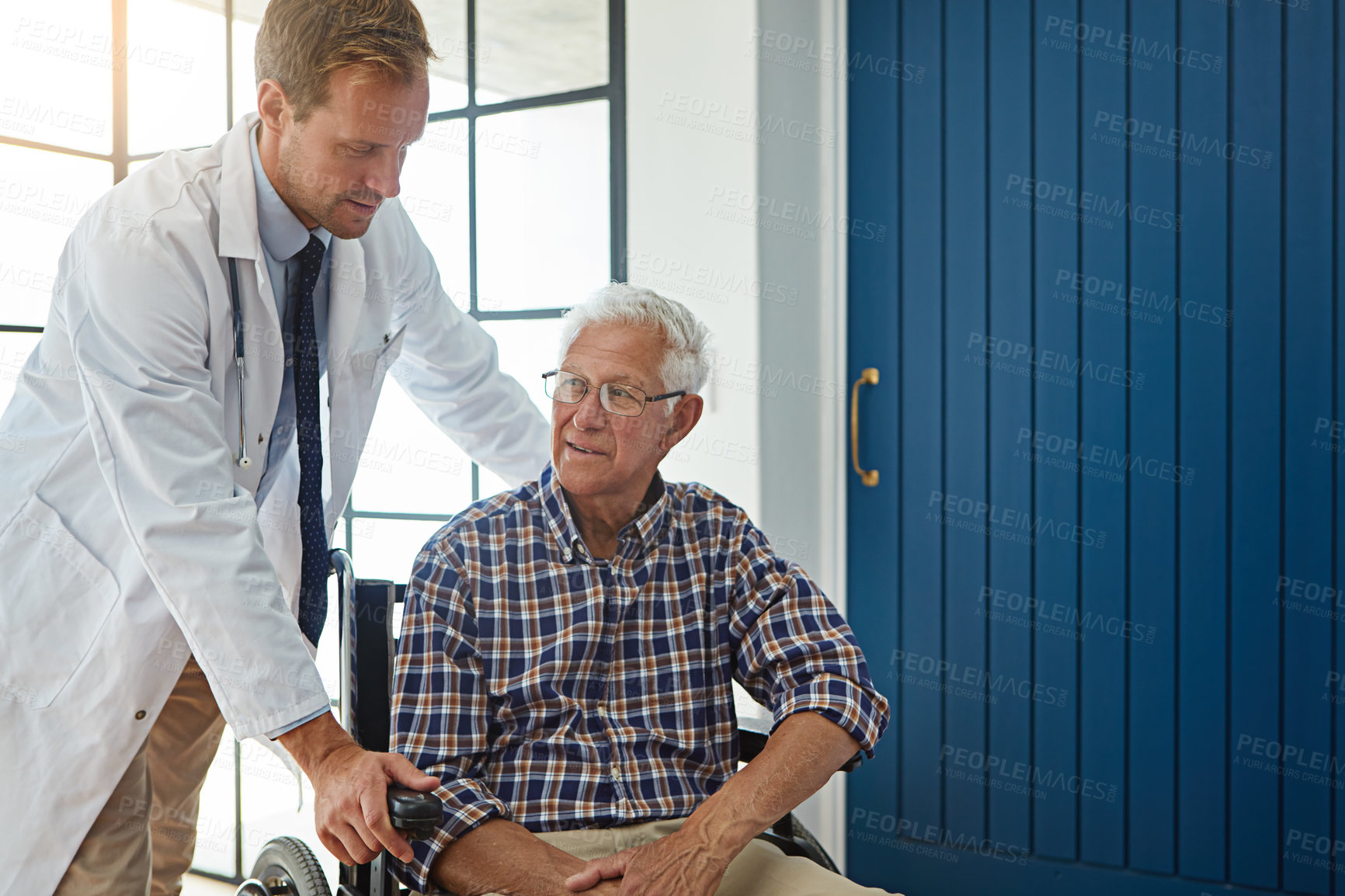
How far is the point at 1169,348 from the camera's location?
7.07ft

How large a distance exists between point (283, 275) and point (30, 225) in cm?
178

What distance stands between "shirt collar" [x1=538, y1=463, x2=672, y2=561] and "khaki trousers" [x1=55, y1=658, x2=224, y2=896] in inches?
25.0

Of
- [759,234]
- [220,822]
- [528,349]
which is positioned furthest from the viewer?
[220,822]

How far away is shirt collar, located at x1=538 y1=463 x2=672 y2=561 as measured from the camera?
143 cm

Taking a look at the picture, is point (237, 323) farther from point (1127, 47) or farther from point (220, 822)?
point (220, 822)

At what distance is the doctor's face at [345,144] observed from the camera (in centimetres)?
131

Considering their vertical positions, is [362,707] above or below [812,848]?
above

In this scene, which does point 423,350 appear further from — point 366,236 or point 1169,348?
point 1169,348

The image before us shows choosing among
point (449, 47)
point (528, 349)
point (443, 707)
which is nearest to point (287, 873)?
point (443, 707)

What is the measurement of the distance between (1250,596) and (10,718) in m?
2.22

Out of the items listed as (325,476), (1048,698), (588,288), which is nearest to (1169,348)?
(1048,698)

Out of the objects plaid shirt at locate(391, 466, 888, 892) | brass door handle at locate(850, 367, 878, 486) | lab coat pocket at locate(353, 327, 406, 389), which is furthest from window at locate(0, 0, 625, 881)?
plaid shirt at locate(391, 466, 888, 892)

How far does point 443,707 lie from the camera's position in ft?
4.30

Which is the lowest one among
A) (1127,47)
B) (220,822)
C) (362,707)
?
(220,822)
